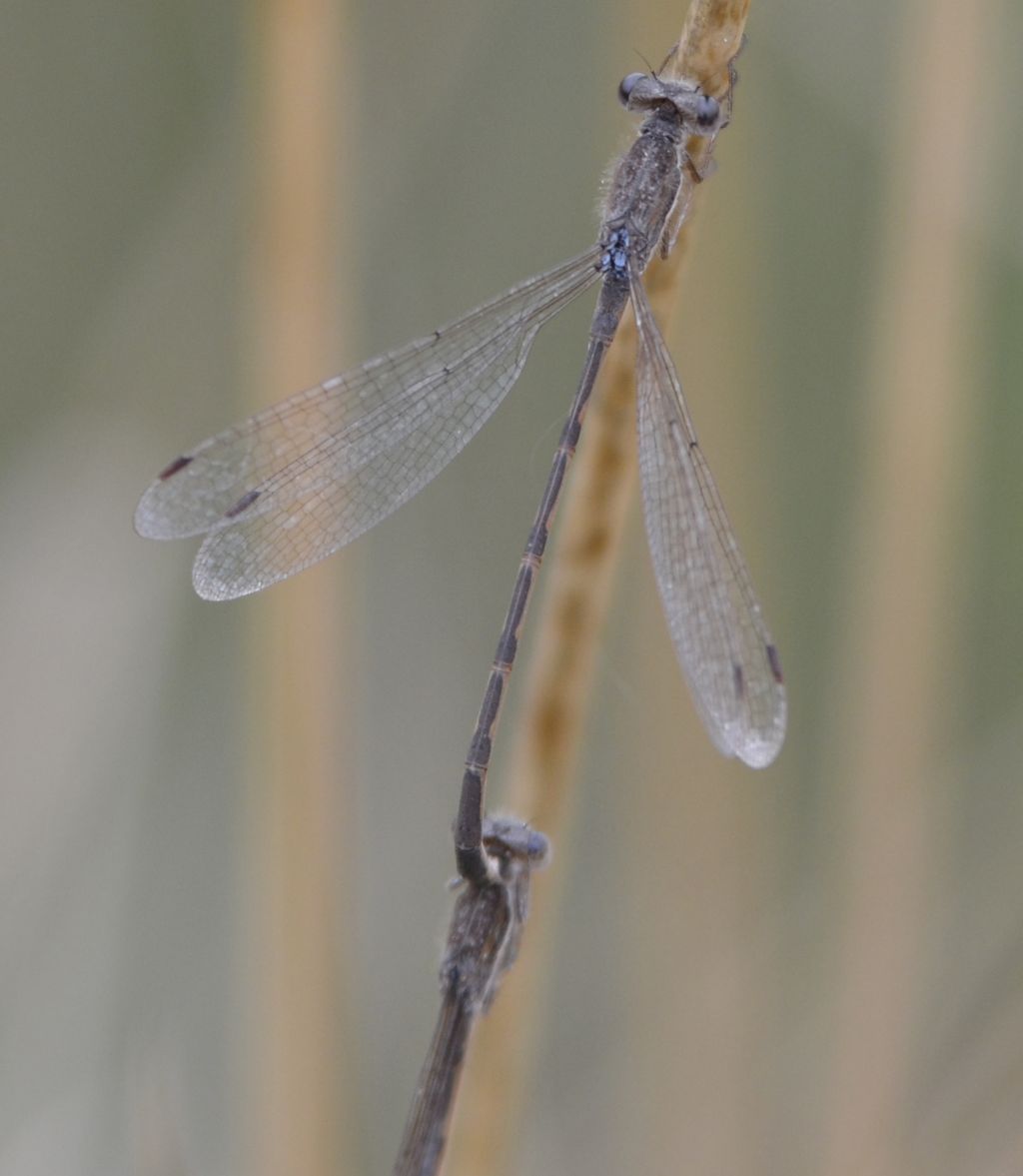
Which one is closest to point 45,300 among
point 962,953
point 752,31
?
point 752,31

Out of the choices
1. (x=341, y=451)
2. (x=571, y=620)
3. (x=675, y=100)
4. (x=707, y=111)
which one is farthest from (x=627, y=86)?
(x=571, y=620)

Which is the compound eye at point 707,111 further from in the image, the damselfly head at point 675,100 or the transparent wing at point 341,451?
the transparent wing at point 341,451

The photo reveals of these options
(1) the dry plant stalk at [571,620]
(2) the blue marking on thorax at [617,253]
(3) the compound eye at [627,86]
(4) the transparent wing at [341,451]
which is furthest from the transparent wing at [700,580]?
(4) the transparent wing at [341,451]

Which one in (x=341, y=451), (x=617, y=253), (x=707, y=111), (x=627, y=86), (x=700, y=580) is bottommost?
(x=700, y=580)

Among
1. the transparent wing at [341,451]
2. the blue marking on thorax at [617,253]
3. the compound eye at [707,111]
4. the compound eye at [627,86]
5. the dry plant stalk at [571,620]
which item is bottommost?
the dry plant stalk at [571,620]

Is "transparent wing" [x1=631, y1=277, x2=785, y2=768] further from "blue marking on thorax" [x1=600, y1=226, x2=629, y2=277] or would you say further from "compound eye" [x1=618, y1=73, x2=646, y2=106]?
"compound eye" [x1=618, y1=73, x2=646, y2=106]

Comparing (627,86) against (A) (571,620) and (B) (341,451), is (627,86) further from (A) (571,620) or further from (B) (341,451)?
(A) (571,620)

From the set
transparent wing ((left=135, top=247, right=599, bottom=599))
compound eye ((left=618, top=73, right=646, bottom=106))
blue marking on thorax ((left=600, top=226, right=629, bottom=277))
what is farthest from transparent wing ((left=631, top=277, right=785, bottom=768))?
transparent wing ((left=135, top=247, right=599, bottom=599))
